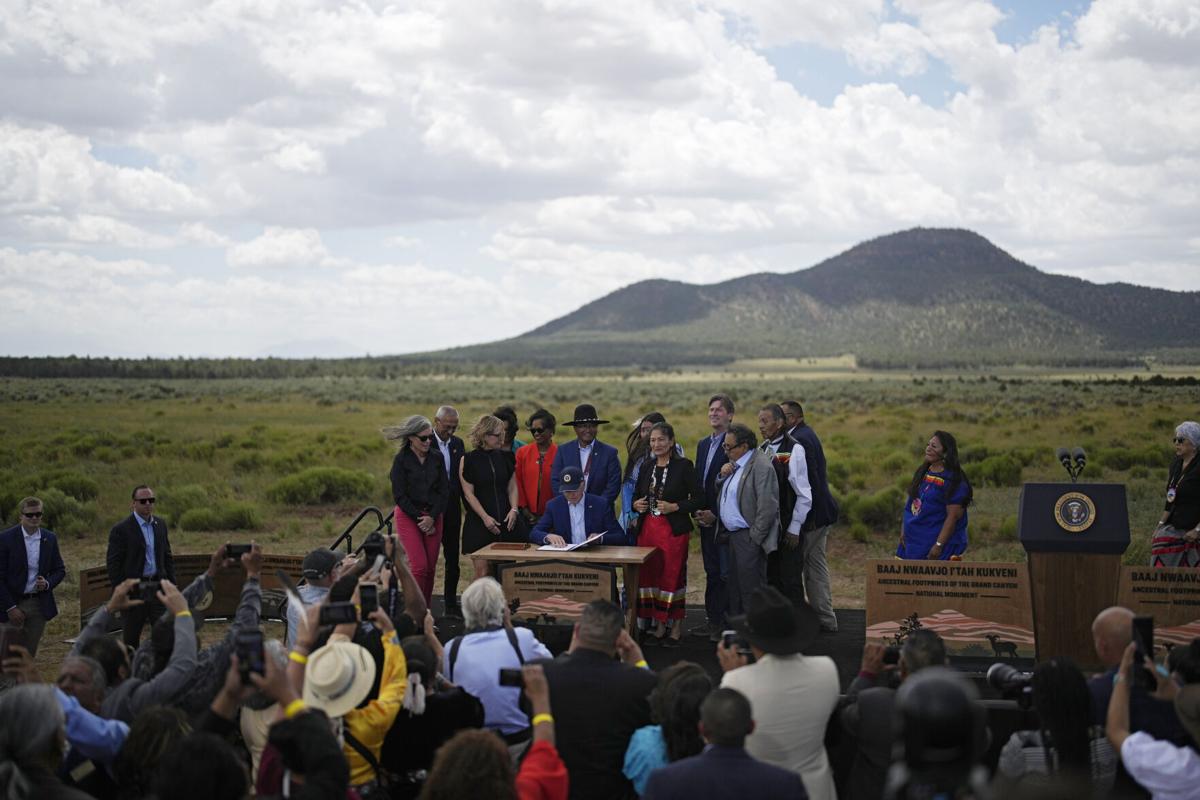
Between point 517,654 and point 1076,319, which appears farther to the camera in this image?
point 1076,319

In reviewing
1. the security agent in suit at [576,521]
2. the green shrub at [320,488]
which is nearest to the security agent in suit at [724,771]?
the security agent in suit at [576,521]

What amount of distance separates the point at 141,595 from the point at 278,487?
13168 mm

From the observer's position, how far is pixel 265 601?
29.5 ft

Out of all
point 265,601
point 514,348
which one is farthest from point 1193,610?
point 514,348

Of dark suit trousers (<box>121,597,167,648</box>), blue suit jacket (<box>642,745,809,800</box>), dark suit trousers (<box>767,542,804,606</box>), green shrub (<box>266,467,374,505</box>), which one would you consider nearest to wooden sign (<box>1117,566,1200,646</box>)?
dark suit trousers (<box>767,542,804,606</box>)

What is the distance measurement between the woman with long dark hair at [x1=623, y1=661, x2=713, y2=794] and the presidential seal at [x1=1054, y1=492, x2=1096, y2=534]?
3.64 m

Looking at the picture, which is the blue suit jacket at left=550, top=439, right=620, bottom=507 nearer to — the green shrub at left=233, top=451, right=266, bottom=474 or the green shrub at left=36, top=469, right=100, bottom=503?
the green shrub at left=36, top=469, right=100, bottom=503

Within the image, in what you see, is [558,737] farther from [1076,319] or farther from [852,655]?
[1076,319]

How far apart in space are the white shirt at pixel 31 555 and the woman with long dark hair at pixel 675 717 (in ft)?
17.7

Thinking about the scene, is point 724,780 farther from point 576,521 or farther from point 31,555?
point 31,555

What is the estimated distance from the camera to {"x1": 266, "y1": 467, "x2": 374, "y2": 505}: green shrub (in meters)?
19.5

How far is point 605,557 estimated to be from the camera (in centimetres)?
787

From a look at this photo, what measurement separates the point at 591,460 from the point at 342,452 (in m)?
18.5

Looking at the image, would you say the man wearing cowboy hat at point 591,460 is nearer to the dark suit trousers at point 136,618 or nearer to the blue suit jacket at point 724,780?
the dark suit trousers at point 136,618
